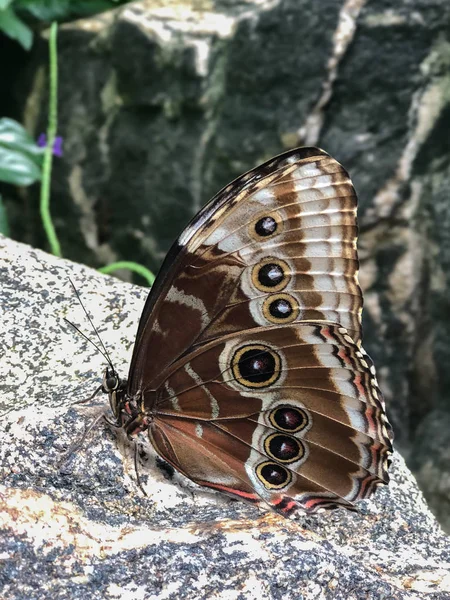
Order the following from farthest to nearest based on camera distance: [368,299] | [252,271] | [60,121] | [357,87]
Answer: [60,121], [368,299], [357,87], [252,271]

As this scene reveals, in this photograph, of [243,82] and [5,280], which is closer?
[5,280]

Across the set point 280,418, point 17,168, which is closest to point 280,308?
point 280,418

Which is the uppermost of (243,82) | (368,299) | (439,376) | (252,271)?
(243,82)

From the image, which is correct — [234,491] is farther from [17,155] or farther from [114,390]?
[17,155]

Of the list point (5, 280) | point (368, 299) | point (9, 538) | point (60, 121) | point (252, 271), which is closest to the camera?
point (9, 538)

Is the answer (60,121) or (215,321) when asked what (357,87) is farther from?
(215,321)

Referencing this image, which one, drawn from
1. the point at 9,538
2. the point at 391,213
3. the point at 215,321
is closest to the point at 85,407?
the point at 215,321

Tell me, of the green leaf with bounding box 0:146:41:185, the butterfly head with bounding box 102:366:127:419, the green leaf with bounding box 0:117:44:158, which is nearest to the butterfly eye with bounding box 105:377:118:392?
the butterfly head with bounding box 102:366:127:419
